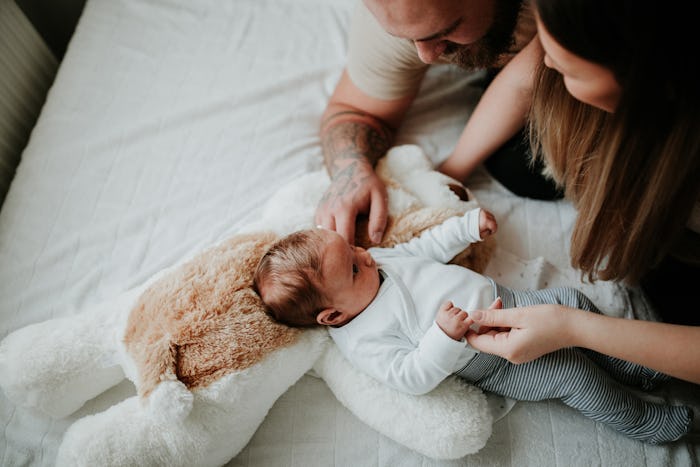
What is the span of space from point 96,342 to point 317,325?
0.41m

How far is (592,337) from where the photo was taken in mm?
Result: 771

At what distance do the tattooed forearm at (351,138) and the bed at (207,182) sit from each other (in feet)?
0.21

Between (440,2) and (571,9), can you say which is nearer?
(571,9)

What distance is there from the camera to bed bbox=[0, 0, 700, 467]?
2.93ft

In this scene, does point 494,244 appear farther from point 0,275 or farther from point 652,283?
point 0,275

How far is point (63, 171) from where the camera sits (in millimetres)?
1184

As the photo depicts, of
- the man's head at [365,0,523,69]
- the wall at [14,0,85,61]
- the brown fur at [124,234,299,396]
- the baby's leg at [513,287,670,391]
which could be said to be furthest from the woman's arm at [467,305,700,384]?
the wall at [14,0,85,61]

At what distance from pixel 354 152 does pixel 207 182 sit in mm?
371

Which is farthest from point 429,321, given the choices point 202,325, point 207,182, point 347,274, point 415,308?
point 207,182

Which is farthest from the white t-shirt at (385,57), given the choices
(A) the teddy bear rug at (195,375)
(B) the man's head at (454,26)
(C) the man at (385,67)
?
(A) the teddy bear rug at (195,375)

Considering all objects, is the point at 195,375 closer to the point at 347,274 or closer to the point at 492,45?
the point at 347,274

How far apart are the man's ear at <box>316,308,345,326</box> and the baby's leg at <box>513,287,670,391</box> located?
347mm

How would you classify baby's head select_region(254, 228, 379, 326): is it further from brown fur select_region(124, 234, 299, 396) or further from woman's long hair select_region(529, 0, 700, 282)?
woman's long hair select_region(529, 0, 700, 282)

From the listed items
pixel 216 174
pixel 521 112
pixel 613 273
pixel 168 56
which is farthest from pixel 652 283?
pixel 168 56
